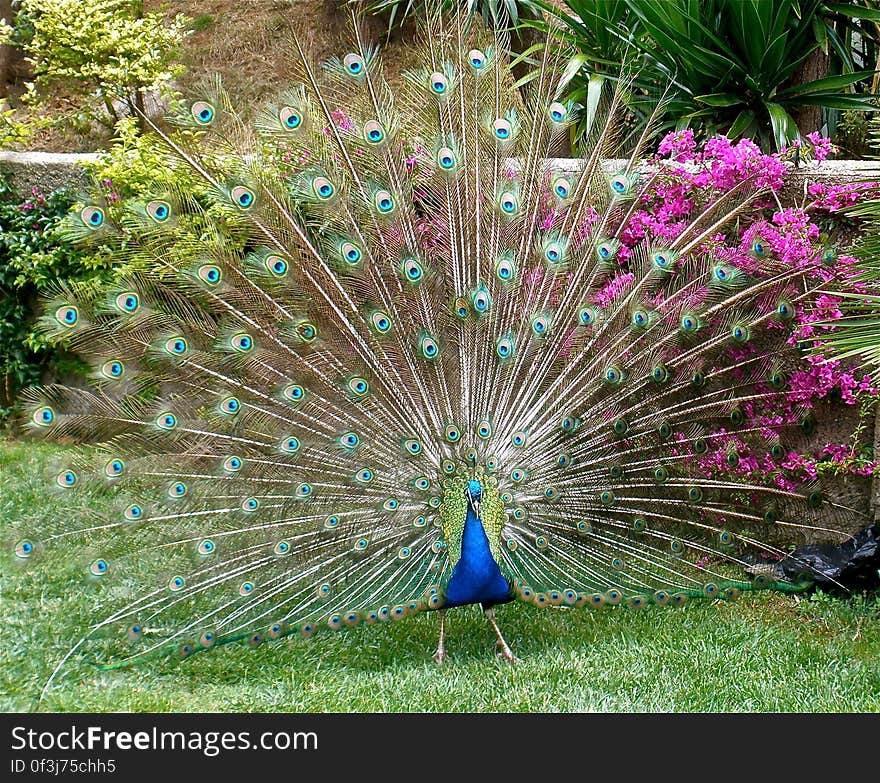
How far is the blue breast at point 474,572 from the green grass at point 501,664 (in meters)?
0.37

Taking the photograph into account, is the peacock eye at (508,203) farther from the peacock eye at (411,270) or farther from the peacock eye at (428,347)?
the peacock eye at (428,347)

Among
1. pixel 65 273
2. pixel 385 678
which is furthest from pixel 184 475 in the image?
pixel 65 273

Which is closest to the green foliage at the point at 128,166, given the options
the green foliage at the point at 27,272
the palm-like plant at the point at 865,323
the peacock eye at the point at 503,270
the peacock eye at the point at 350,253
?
the green foliage at the point at 27,272

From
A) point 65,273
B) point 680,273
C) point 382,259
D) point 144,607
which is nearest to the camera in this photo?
point 144,607

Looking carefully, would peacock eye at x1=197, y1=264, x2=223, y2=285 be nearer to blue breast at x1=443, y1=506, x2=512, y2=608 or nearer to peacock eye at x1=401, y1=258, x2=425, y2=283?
peacock eye at x1=401, y1=258, x2=425, y2=283

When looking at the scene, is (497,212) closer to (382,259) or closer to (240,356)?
(382,259)

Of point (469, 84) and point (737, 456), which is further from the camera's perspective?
point (737, 456)

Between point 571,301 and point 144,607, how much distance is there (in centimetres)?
242

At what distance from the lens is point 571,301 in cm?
477

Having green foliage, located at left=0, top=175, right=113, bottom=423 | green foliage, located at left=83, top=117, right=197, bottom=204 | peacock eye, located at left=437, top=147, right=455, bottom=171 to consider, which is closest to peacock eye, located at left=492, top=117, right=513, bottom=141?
peacock eye, located at left=437, top=147, right=455, bottom=171

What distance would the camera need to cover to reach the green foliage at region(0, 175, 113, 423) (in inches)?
312

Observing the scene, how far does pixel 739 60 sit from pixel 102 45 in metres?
5.44

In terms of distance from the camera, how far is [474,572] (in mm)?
4320

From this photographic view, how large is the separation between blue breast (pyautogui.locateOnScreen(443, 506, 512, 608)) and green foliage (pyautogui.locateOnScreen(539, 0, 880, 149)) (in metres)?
3.09
